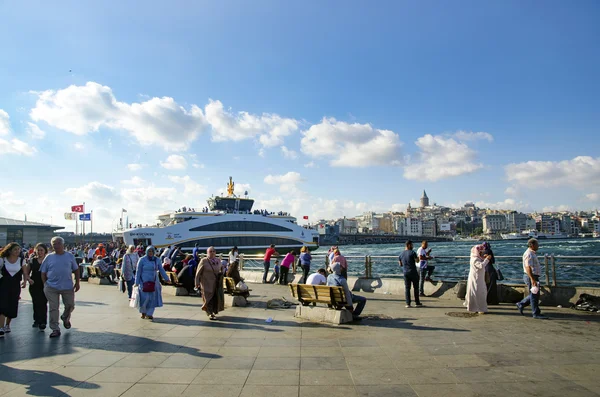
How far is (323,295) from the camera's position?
26.3 ft

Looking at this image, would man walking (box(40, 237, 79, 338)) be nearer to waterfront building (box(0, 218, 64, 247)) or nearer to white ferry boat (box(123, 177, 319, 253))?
white ferry boat (box(123, 177, 319, 253))

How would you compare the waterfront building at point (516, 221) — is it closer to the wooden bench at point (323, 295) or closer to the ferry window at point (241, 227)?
the ferry window at point (241, 227)

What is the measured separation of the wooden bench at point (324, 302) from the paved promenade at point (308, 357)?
0.30m

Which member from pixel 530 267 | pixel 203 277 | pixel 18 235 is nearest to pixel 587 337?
pixel 530 267

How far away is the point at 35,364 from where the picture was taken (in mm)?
5258

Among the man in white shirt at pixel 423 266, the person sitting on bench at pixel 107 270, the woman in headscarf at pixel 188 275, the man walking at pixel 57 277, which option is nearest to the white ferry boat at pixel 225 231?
the person sitting on bench at pixel 107 270

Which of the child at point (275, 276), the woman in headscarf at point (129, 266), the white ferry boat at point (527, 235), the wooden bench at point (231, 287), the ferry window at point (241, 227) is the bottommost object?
the white ferry boat at point (527, 235)

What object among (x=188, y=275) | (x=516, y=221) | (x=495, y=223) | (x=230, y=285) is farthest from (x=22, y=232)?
(x=516, y=221)

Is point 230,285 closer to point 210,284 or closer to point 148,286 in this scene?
point 210,284

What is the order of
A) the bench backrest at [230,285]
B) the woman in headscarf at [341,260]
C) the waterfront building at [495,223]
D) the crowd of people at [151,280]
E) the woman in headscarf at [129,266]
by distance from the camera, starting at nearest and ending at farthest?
the crowd of people at [151,280] < the woman in headscarf at [341,260] < the bench backrest at [230,285] < the woman in headscarf at [129,266] < the waterfront building at [495,223]

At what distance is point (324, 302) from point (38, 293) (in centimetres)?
551

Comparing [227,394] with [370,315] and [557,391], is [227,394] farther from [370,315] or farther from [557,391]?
[370,315]

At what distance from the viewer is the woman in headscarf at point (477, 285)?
28.7 feet

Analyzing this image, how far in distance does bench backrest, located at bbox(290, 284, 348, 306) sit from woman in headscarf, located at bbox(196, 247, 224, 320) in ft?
5.59
